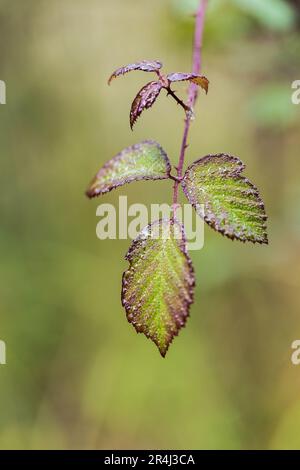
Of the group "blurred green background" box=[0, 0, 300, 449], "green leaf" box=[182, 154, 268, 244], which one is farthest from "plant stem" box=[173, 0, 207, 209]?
"blurred green background" box=[0, 0, 300, 449]

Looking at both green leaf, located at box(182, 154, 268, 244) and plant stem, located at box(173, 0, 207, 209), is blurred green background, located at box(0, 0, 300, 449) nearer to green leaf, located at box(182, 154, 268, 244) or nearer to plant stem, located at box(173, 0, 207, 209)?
plant stem, located at box(173, 0, 207, 209)

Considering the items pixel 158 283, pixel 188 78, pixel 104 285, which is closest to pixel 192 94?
pixel 188 78

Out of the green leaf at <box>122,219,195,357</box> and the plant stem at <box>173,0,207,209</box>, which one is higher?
the plant stem at <box>173,0,207,209</box>

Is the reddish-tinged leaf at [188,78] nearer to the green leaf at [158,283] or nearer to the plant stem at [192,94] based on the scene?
the plant stem at [192,94]

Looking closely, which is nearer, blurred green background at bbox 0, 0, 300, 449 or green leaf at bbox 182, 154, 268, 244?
green leaf at bbox 182, 154, 268, 244

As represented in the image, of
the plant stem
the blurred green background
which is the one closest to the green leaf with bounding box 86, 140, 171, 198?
the plant stem
